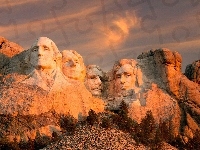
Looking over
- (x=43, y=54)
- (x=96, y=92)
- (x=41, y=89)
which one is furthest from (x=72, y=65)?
(x=41, y=89)

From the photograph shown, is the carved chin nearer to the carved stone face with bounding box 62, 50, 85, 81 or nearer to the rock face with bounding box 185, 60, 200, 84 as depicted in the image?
the carved stone face with bounding box 62, 50, 85, 81

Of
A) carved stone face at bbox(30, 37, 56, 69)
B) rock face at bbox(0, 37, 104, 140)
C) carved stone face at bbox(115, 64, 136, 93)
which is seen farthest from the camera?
carved stone face at bbox(115, 64, 136, 93)

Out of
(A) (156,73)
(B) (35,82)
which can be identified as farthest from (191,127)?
(B) (35,82)

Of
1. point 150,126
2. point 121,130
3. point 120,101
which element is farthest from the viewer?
point 120,101

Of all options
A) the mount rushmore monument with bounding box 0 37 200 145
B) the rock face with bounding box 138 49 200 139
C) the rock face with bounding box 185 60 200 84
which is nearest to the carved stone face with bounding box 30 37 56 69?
the mount rushmore monument with bounding box 0 37 200 145

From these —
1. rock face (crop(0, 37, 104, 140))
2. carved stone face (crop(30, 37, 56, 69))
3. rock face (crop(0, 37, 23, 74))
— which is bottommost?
rock face (crop(0, 37, 104, 140))

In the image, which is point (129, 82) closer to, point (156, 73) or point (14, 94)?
point (156, 73)

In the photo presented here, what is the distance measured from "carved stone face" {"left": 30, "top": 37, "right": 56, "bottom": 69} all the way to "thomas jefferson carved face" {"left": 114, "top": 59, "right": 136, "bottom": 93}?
23.4 feet

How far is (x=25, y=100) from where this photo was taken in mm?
50281

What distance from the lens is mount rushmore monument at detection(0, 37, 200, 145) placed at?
51250mm

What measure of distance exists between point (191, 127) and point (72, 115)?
12354mm

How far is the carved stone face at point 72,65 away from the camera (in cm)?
5581

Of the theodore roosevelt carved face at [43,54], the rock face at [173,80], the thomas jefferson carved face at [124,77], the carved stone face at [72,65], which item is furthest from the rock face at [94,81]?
the theodore roosevelt carved face at [43,54]

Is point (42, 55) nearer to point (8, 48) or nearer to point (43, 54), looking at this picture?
point (43, 54)
